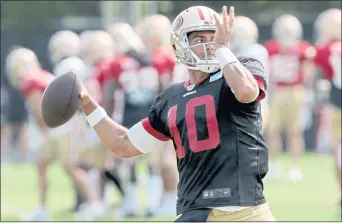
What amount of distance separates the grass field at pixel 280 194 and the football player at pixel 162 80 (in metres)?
0.35

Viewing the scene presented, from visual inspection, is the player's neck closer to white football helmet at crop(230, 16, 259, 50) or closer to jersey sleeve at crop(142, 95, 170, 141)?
jersey sleeve at crop(142, 95, 170, 141)

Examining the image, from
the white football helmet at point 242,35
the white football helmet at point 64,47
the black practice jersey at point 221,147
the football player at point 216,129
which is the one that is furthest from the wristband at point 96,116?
the white football helmet at point 242,35

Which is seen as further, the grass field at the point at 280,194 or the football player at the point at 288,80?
the football player at the point at 288,80

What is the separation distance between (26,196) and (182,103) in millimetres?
7216

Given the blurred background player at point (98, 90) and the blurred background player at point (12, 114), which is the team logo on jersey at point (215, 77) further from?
the blurred background player at point (12, 114)

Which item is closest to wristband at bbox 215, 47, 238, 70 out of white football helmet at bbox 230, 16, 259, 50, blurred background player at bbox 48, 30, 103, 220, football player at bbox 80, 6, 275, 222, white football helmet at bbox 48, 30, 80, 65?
football player at bbox 80, 6, 275, 222

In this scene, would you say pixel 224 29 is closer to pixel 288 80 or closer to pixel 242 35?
pixel 242 35

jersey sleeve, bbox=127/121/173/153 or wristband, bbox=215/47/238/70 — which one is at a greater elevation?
wristband, bbox=215/47/238/70

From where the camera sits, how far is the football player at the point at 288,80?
12.5 m

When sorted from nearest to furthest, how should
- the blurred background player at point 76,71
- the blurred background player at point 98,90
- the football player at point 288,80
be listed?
the blurred background player at point 76,71 < the blurred background player at point 98,90 < the football player at point 288,80

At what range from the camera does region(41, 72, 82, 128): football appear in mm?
4727

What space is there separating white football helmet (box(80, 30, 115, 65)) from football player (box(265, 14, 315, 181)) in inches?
129

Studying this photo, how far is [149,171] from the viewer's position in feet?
31.9

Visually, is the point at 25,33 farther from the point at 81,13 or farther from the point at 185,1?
the point at 185,1
